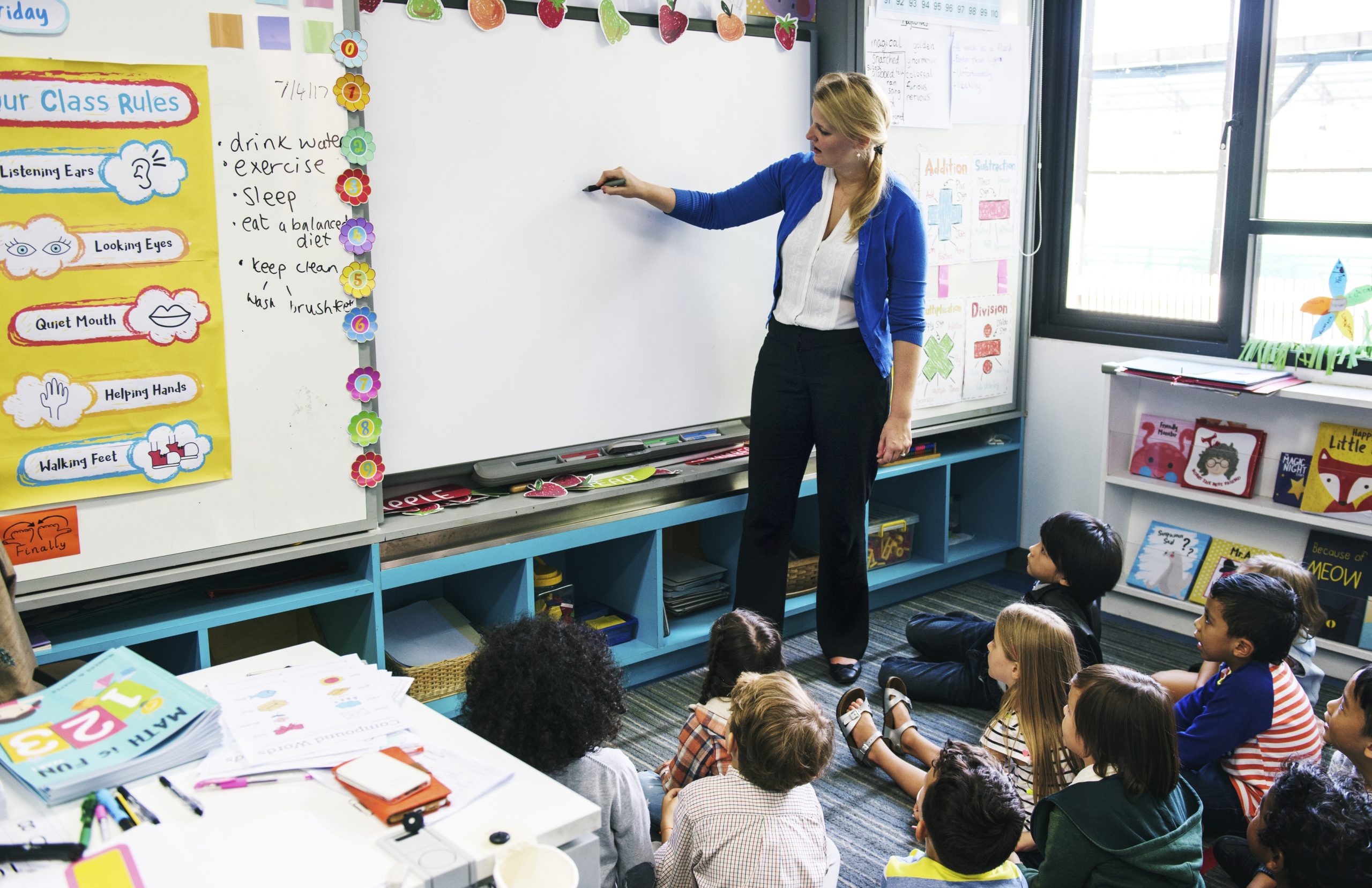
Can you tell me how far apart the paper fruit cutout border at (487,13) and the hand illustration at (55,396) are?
120 cm

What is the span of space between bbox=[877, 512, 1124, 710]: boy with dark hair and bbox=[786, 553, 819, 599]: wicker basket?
0.35 meters

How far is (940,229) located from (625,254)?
3.75 feet

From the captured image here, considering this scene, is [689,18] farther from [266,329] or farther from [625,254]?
[266,329]

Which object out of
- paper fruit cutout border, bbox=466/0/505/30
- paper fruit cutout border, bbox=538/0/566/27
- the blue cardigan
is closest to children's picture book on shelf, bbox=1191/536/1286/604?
the blue cardigan

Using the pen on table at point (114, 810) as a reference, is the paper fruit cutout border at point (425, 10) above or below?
above

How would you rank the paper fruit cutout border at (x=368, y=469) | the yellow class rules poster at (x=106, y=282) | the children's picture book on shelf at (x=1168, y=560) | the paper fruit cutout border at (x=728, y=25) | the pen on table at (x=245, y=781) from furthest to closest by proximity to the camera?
the children's picture book on shelf at (x=1168, y=560) < the paper fruit cutout border at (x=728, y=25) < the paper fruit cutout border at (x=368, y=469) < the yellow class rules poster at (x=106, y=282) < the pen on table at (x=245, y=781)

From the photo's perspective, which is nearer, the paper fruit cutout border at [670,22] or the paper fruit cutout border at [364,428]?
the paper fruit cutout border at [364,428]

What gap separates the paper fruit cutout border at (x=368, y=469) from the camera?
7.80 feet

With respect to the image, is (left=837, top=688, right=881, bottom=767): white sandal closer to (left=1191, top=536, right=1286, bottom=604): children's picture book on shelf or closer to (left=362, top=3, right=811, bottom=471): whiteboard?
(left=362, top=3, right=811, bottom=471): whiteboard

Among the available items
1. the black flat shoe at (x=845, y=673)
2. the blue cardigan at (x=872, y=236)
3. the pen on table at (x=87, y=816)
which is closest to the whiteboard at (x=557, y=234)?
the blue cardigan at (x=872, y=236)

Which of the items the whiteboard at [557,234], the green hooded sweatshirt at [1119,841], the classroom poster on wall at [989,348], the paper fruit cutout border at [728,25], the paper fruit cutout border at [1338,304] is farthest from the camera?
the classroom poster on wall at [989,348]

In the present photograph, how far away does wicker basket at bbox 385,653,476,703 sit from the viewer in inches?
100

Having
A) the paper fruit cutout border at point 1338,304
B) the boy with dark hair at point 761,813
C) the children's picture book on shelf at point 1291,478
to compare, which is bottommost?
the boy with dark hair at point 761,813

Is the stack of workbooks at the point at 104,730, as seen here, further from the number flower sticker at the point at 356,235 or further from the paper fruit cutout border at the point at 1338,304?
the paper fruit cutout border at the point at 1338,304
